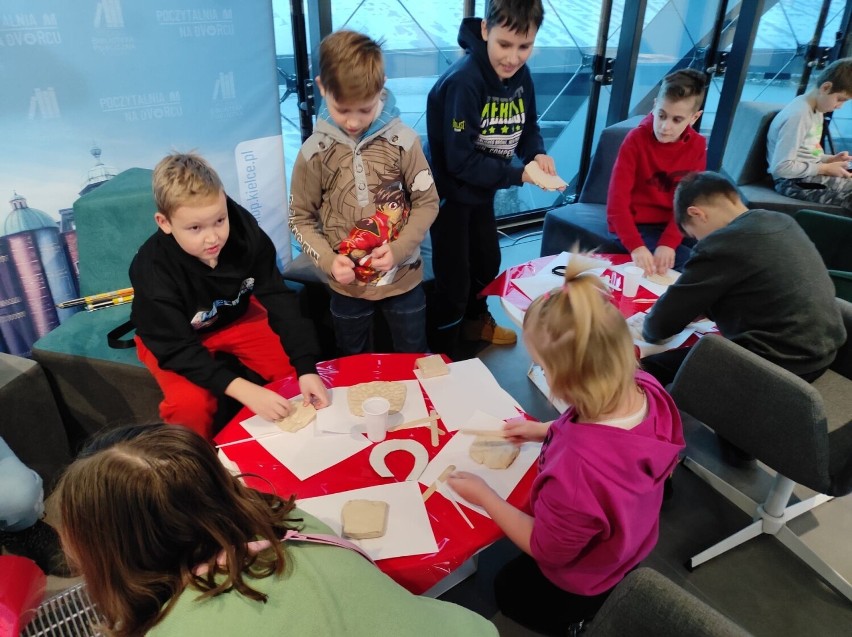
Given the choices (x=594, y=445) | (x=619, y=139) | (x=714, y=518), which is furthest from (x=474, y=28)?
(x=714, y=518)

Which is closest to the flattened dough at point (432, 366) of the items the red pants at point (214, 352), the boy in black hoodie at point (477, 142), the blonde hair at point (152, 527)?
the red pants at point (214, 352)

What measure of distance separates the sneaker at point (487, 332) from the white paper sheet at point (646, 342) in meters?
1.11

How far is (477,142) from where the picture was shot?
2.63 meters

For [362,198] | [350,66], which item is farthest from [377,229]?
[350,66]

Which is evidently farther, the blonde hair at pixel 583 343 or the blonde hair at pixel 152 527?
the blonde hair at pixel 583 343

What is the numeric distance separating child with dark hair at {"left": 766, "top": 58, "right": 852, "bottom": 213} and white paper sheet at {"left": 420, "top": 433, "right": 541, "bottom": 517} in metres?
3.50

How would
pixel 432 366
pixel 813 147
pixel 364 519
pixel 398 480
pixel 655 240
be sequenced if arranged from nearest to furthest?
pixel 364 519, pixel 398 480, pixel 432 366, pixel 655 240, pixel 813 147

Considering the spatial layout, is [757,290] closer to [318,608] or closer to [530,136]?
[530,136]

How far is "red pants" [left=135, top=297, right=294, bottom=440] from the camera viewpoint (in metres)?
1.90

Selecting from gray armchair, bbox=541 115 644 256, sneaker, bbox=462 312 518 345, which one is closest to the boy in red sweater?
gray armchair, bbox=541 115 644 256

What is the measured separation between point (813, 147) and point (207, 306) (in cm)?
401

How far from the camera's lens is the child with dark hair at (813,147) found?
3721mm

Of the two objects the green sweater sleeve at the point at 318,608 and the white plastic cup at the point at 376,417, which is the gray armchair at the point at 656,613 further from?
the white plastic cup at the point at 376,417

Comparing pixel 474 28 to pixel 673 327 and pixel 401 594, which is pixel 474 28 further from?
pixel 401 594
